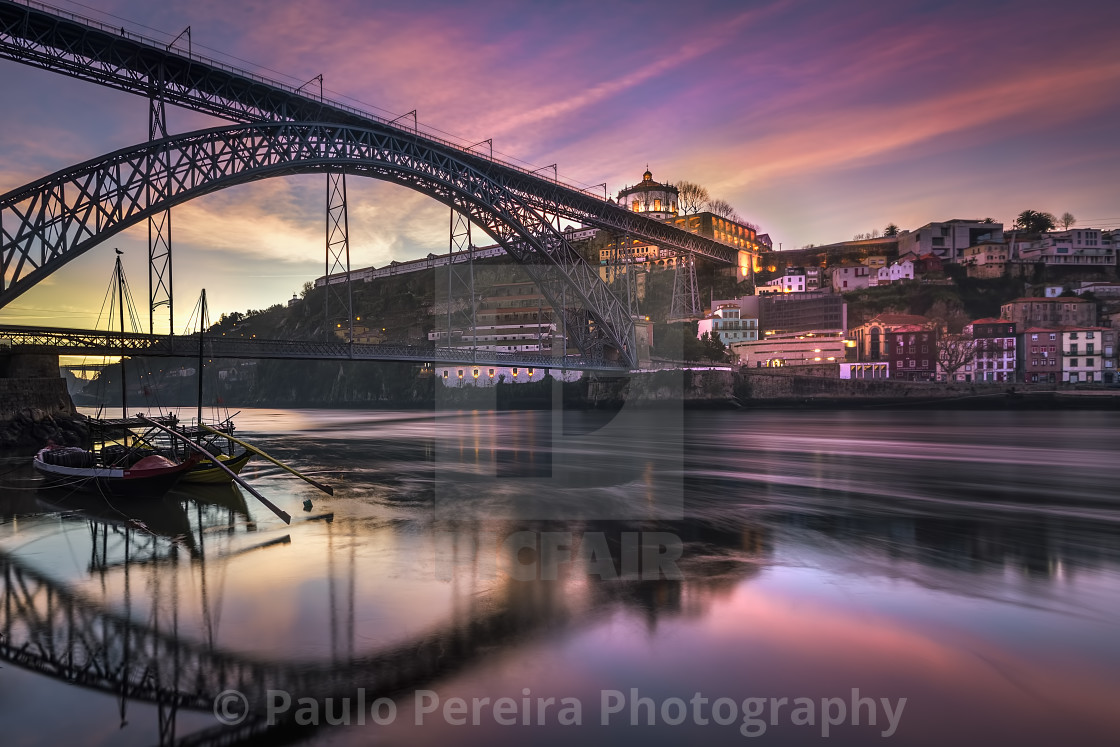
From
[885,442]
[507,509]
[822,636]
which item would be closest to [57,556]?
[507,509]

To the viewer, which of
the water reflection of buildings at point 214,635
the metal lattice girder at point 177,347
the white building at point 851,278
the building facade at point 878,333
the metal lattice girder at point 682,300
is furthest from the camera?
the white building at point 851,278

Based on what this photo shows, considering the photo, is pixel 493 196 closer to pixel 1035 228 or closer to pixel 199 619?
pixel 199 619

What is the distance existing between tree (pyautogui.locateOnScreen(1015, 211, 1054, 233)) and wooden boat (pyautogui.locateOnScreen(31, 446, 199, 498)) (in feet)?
445

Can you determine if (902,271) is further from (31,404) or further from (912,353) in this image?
(31,404)

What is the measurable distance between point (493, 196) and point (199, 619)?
41123 mm

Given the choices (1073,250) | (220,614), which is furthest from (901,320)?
(220,614)

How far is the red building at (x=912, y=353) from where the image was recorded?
2675 inches

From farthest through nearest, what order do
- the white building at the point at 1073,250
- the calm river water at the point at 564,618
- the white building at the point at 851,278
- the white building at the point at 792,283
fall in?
1. the white building at the point at 792,283
2. the white building at the point at 851,278
3. the white building at the point at 1073,250
4. the calm river water at the point at 564,618

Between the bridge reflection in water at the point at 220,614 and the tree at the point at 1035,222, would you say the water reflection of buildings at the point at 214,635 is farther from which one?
the tree at the point at 1035,222

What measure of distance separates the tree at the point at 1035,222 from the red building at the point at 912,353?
62701 millimetres

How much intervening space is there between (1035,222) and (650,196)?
7132cm

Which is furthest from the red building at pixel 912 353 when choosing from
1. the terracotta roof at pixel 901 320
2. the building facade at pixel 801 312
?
the building facade at pixel 801 312

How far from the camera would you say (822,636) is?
7531mm

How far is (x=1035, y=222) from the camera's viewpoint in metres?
111
